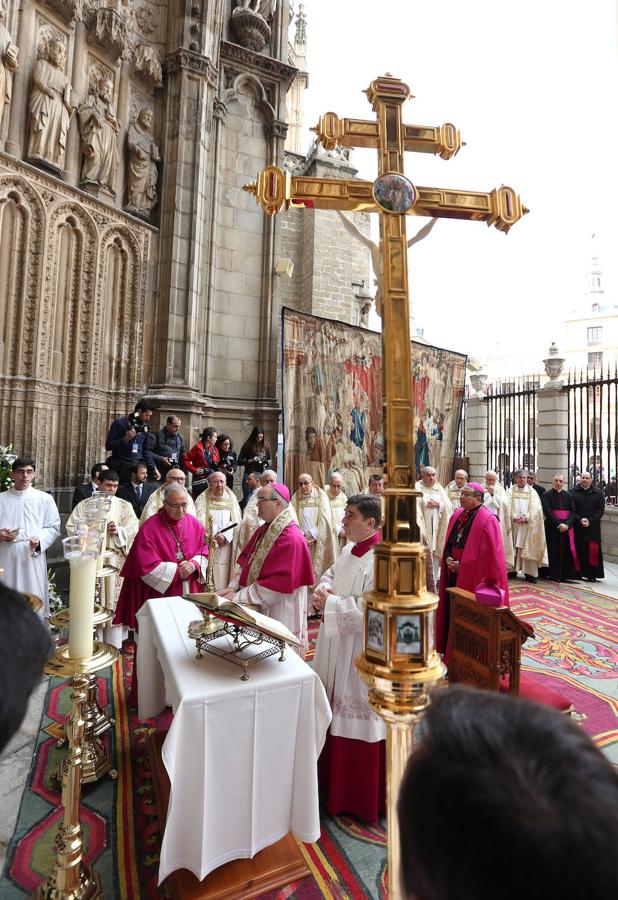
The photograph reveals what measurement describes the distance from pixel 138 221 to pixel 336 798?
966 cm

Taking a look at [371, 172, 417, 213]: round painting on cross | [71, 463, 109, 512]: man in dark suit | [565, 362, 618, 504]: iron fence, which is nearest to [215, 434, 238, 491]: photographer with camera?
[71, 463, 109, 512]: man in dark suit

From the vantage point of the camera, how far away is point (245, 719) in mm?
2279

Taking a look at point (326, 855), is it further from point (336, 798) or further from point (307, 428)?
point (307, 428)

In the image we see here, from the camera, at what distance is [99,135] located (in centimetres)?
862

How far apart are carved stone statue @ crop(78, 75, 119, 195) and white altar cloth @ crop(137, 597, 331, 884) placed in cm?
894

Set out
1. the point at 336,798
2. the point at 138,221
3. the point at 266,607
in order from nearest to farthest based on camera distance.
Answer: the point at 336,798 → the point at 266,607 → the point at 138,221

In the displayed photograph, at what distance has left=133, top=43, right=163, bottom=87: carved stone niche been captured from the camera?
369 inches

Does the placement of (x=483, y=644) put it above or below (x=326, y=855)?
above

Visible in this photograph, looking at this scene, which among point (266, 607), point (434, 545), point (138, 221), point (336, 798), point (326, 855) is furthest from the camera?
point (138, 221)

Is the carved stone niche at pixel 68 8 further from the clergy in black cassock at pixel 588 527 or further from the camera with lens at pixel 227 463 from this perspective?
the clergy in black cassock at pixel 588 527

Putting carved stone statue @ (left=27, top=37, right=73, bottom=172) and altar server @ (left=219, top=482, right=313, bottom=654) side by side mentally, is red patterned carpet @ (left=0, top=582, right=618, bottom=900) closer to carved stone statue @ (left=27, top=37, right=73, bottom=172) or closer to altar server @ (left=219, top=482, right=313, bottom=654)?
altar server @ (left=219, top=482, right=313, bottom=654)

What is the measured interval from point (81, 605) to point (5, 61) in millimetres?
8865

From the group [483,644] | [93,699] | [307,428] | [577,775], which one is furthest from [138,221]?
[577,775]

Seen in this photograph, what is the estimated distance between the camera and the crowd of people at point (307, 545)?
297cm
